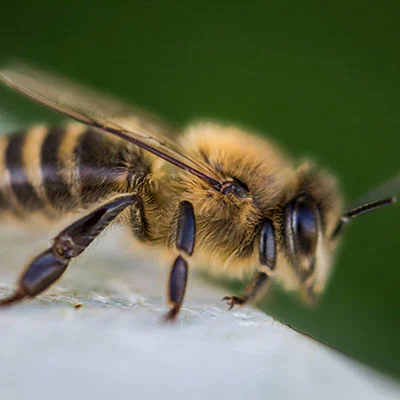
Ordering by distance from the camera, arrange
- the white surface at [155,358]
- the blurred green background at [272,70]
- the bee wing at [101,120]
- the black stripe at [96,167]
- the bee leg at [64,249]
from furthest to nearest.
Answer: the blurred green background at [272,70], the black stripe at [96,167], the bee wing at [101,120], the bee leg at [64,249], the white surface at [155,358]

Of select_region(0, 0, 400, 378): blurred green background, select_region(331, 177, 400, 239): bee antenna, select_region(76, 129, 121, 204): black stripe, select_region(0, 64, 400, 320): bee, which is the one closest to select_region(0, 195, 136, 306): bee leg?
select_region(0, 64, 400, 320): bee

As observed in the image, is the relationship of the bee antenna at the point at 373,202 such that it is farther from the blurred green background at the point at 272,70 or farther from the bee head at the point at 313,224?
the blurred green background at the point at 272,70

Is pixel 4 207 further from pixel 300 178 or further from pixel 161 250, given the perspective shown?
pixel 300 178

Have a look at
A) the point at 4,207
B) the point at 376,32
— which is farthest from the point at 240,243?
the point at 376,32

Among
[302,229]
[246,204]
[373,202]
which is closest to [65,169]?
[246,204]

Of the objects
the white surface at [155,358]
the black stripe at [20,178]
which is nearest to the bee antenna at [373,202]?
the white surface at [155,358]

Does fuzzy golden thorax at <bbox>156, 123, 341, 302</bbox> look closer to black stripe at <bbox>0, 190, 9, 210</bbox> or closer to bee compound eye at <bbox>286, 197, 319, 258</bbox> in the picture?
bee compound eye at <bbox>286, 197, 319, 258</bbox>

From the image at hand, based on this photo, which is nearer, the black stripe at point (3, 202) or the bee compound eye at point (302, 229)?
the bee compound eye at point (302, 229)
